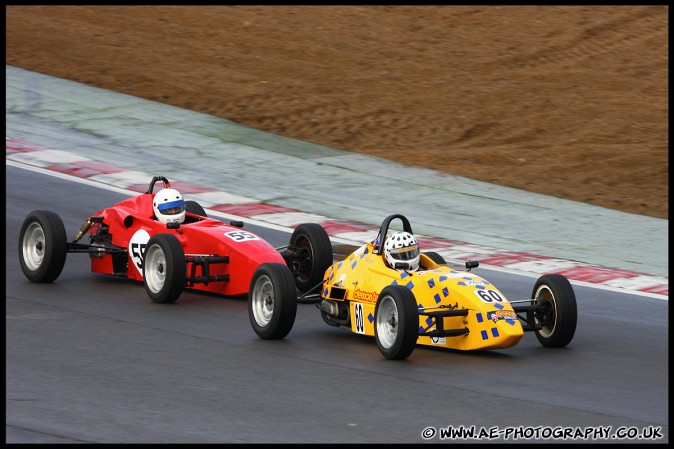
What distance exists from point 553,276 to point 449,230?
660cm

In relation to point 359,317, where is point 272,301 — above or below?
above

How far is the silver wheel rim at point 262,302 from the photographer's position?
1265 cm

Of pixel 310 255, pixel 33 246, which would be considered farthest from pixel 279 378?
pixel 33 246

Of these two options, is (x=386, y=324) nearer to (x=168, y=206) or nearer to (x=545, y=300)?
(x=545, y=300)

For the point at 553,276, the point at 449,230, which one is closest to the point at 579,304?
the point at 553,276

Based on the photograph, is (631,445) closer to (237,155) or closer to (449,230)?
(449,230)

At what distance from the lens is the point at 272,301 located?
1262 centimetres

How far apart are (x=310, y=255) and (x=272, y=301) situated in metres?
2.21

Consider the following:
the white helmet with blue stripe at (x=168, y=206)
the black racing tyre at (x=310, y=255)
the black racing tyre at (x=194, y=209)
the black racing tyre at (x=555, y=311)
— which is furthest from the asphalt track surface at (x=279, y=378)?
the black racing tyre at (x=194, y=209)

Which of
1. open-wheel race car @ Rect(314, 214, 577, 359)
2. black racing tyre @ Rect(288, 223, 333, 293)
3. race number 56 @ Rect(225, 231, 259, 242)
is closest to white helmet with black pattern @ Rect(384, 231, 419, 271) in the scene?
open-wheel race car @ Rect(314, 214, 577, 359)

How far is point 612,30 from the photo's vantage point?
32156 millimetres

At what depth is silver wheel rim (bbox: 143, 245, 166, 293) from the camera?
1418cm

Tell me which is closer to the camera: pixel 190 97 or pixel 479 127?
pixel 479 127

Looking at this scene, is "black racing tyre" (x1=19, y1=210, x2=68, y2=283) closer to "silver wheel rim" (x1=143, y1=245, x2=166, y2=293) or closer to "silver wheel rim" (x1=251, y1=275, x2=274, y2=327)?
"silver wheel rim" (x1=143, y1=245, x2=166, y2=293)
